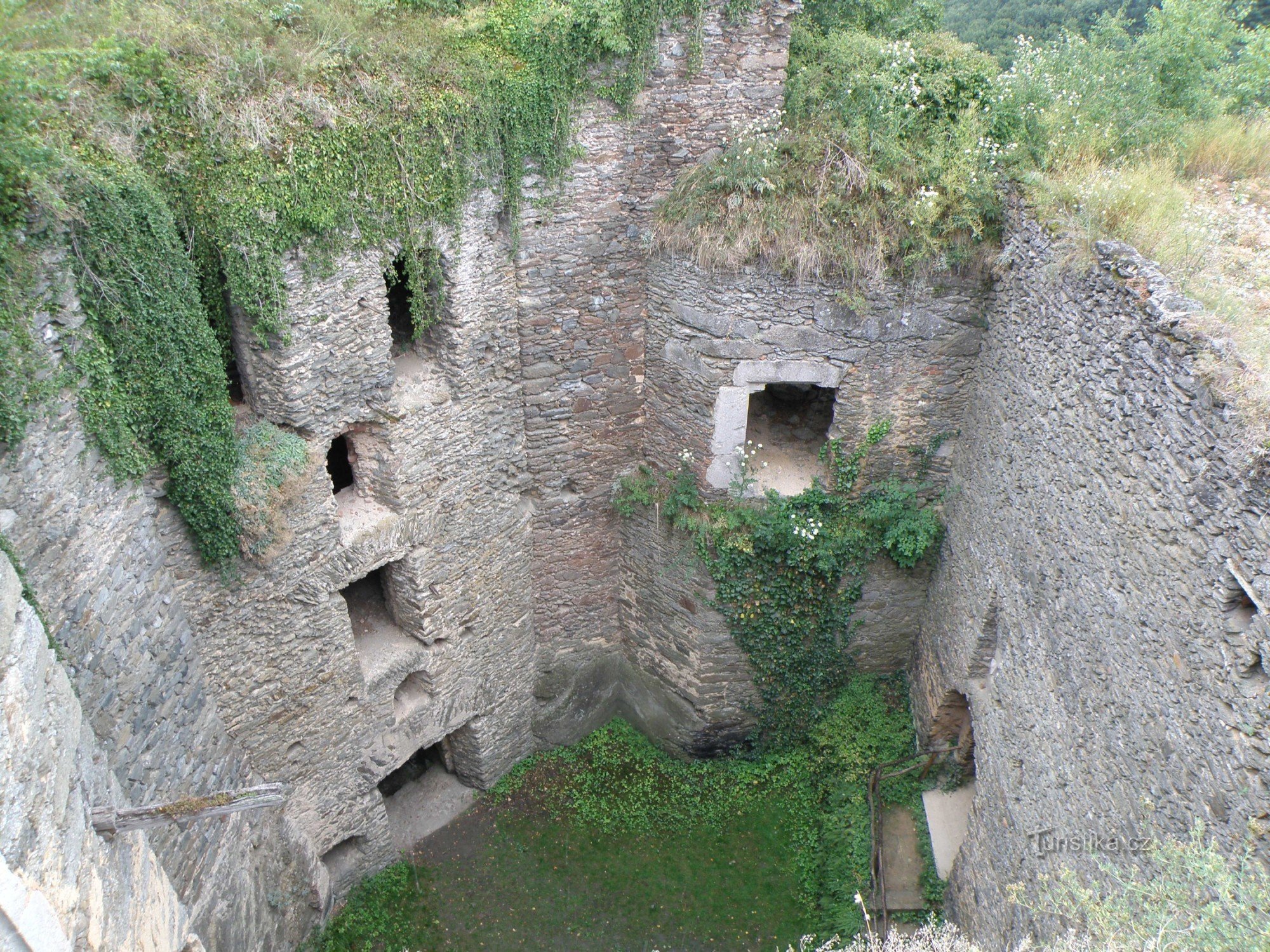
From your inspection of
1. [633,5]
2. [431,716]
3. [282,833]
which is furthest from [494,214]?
[282,833]

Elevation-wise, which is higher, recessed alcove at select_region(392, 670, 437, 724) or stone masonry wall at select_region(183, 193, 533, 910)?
stone masonry wall at select_region(183, 193, 533, 910)

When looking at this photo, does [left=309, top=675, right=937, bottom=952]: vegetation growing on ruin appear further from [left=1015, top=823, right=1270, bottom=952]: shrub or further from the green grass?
[left=1015, top=823, right=1270, bottom=952]: shrub

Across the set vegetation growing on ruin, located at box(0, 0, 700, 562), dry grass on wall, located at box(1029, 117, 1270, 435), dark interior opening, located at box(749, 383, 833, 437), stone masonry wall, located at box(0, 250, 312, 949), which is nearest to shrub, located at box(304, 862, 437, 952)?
stone masonry wall, located at box(0, 250, 312, 949)

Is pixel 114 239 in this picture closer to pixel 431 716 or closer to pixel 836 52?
pixel 431 716

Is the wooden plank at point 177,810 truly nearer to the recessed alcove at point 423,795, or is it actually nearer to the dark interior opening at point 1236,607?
the dark interior opening at point 1236,607

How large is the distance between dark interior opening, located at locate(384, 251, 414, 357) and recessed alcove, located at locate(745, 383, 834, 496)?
342 centimetres

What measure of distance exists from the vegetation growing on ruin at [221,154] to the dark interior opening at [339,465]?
2.17m

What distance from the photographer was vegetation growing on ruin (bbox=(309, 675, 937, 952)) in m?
9.41

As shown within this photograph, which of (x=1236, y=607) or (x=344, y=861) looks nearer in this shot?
(x=1236, y=607)

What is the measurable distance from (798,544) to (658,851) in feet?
12.8

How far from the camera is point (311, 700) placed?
838 centimetres

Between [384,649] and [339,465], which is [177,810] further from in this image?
[339,465]

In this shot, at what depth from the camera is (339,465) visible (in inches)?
367

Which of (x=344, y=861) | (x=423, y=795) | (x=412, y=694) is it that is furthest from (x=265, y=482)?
(x=423, y=795)
